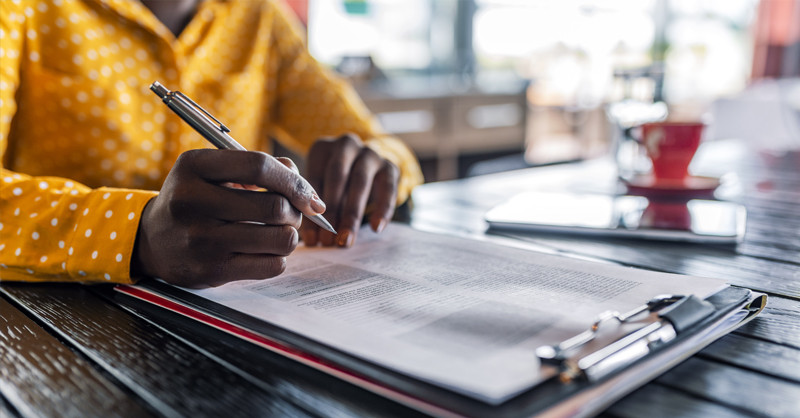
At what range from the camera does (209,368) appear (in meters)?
0.34

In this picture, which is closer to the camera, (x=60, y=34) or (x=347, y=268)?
(x=347, y=268)

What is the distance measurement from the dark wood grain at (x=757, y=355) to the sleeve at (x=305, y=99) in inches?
28.0

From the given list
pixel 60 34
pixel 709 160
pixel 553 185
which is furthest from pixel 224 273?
pixel 709 160

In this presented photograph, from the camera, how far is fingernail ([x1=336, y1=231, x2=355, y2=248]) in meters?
0.57

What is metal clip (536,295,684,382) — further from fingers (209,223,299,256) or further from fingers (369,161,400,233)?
fingers (369,161,400,233)

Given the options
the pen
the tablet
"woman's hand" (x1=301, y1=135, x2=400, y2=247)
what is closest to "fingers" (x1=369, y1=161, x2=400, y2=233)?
"woman's hand" (x1=301, y1=135, x2=400, y2=247)

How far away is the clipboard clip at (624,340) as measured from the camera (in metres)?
0.29

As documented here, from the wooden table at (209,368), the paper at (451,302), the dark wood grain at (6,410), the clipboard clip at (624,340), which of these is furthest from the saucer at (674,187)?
the dark wood grain at (6,410)

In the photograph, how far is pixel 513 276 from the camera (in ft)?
1.51

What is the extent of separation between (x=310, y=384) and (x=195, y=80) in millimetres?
764

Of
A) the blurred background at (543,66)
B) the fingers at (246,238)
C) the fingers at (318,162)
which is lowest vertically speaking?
the fingers at (246,238)

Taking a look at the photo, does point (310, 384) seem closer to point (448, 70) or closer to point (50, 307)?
point (50, 307)

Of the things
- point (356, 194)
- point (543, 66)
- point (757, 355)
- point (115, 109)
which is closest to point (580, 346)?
point (757, 355)

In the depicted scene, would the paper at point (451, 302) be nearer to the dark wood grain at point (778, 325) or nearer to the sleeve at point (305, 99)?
the dark wood grain at point (778, 325)
